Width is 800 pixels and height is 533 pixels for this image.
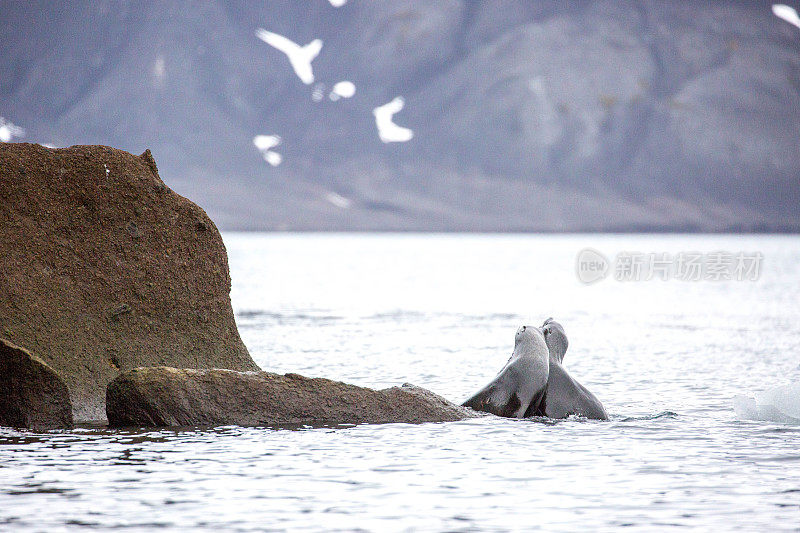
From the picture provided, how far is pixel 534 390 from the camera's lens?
1523 cm

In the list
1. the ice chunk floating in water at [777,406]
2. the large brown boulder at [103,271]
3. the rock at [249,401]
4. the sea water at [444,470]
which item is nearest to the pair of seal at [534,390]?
the sea water at [444,470]

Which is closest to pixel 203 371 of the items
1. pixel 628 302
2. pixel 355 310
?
pixel 355 310

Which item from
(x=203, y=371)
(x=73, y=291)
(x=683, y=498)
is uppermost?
(x=73, y=291)

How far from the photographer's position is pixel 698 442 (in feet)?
45.3

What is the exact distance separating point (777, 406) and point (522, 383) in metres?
3.58

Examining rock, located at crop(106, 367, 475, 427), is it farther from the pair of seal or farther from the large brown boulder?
the large brown boulder

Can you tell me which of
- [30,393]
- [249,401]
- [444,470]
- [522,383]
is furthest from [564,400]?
[30,393]

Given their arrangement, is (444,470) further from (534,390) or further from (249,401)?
(534,390)

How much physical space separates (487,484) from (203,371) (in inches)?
161

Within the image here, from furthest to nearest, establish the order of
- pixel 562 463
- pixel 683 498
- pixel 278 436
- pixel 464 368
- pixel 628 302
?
pixel 628 302, pixel 464 368, pixel 278 436, pixel 562 463, pixel 683 498

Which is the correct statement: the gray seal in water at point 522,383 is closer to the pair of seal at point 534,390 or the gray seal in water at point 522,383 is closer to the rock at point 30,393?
the pair of seal at point 534,390

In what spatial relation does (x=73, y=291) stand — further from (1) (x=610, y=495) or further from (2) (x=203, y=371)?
(1) (x=610, y=495)

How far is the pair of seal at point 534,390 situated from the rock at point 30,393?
557cm

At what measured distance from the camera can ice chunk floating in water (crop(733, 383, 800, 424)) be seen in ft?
50.4
